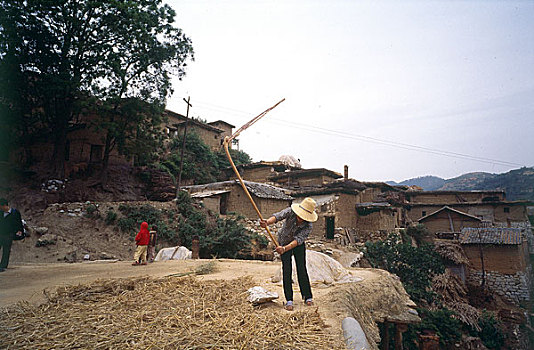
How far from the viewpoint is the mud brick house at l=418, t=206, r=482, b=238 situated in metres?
22.2

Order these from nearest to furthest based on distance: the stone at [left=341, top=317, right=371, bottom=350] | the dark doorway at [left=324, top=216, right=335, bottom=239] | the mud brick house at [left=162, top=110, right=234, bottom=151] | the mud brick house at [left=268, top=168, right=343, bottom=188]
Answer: the stone at [left=341, top=317, right=371, bottom=350], the dark doorway at [left=324, top=216, right=335, bottom=239], the mud brick house at [left=268, top=168, right=343, bottom=188], the mud brick house at [left=162, top=110, right=234, bottom=151]

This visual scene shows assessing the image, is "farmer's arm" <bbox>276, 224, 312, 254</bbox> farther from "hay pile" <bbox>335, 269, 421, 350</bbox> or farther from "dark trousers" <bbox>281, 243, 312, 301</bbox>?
"hay pile" <bbox>335, 269, 421, 350</bbox>

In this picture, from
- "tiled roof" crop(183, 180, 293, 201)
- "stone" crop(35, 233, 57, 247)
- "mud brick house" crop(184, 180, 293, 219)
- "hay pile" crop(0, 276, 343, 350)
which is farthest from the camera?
"tiled roof" crop(183, 180, 293, 201)

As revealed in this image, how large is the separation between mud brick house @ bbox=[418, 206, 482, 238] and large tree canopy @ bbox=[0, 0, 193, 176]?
2104 cm

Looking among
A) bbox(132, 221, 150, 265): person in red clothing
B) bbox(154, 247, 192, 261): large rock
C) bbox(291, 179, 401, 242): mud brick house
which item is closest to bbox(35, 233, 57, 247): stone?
bbox(154, 247, 192, 261): large rock

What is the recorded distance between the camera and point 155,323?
3260mm

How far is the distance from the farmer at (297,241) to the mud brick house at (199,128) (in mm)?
25426

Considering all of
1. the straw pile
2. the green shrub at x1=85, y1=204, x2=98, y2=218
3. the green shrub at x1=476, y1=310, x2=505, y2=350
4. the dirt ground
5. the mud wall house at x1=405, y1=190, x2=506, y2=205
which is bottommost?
the green shrub at x1=476, y1=310, x2=505, y2=350

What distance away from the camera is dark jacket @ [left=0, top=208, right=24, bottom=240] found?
6.34 m

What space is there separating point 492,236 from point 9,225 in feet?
70.9

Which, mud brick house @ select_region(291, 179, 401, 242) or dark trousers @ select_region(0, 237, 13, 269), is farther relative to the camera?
mud brick house @ select_region(291, 179, 401, 242)

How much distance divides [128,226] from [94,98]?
6.44 m

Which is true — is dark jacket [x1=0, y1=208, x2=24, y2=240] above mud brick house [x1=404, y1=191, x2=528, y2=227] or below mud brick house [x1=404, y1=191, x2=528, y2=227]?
below

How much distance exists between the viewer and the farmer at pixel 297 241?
4056 millimetres
